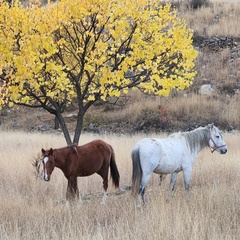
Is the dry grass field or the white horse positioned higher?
the white horse

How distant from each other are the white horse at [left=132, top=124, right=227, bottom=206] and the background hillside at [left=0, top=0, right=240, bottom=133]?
38.6 ft

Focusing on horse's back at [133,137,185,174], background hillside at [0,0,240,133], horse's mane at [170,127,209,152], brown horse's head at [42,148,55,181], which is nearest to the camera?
brown horse's head at [42,148,55,181]

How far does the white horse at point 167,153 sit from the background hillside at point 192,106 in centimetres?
1177

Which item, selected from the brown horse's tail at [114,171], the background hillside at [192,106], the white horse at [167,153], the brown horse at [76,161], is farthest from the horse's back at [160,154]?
the background hillside at [192,106]

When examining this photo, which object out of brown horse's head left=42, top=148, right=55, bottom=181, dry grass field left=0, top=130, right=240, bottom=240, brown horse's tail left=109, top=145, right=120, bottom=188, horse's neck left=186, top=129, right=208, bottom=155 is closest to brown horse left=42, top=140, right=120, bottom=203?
brown horse's head left=42, top=148, right=55, bottom=181

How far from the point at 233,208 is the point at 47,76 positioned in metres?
5.27

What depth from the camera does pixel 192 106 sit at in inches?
882

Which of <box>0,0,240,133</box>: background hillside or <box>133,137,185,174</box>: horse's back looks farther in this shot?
<box>0,0,240,133</box>: background hillside

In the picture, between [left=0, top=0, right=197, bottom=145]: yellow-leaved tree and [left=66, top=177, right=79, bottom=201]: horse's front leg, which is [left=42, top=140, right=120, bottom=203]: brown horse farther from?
[left=0, top=0, right=197, bottom=145]: yellow-leaved tree

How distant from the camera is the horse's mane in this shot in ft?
26.2

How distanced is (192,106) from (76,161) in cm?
1572

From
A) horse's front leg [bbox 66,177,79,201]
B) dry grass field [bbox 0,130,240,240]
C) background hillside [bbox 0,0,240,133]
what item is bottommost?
dry grass field [bbox 0,130,240,240]

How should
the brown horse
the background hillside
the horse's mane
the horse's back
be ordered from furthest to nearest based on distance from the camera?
1. the background hillside
2. the horse's mane
3. the horse's back
4. the brown horse

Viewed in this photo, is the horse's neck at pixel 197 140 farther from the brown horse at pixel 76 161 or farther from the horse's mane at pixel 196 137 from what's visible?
the brown horse at pixel 76 161
